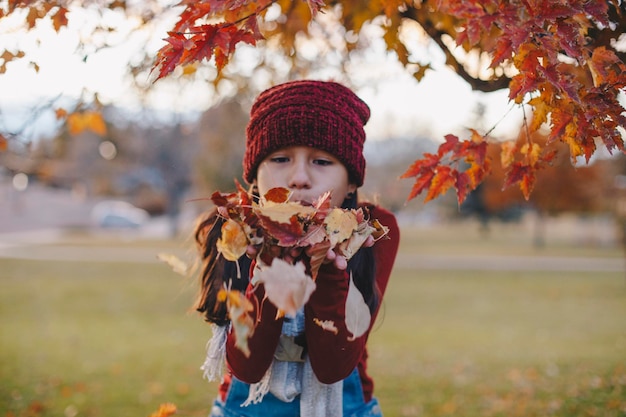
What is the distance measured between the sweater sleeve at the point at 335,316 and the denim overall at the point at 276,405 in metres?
0.20

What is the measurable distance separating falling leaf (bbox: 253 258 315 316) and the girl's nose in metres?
0.80

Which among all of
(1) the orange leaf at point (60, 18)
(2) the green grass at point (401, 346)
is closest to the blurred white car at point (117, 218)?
(2) the green grass at point (401, 346)

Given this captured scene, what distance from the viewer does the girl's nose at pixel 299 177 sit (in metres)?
1.93

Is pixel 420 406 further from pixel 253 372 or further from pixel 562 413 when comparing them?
pixel 253 372

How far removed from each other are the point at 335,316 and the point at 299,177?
1.68 feet

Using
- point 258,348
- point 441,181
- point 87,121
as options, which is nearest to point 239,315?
point 258,348

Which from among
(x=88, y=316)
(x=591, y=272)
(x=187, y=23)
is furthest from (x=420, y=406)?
(x=591, y=272)

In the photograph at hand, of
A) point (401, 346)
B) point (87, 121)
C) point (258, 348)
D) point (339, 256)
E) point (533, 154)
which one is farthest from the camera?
point (401, 346)

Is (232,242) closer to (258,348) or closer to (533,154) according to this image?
(258,348)

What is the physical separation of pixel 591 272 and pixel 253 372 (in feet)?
55.6

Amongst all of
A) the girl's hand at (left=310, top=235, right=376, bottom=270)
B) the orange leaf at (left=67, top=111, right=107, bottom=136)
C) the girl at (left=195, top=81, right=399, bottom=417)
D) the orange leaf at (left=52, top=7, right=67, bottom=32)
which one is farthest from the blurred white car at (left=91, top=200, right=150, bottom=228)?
the girl's hand at (left=310, top=235, right=376, bottom=270)

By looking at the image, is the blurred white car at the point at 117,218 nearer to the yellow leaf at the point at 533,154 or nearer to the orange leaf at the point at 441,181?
the orange leaf at the point at 441,181

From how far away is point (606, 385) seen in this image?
17.6ft

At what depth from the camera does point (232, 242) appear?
1.29 meters
